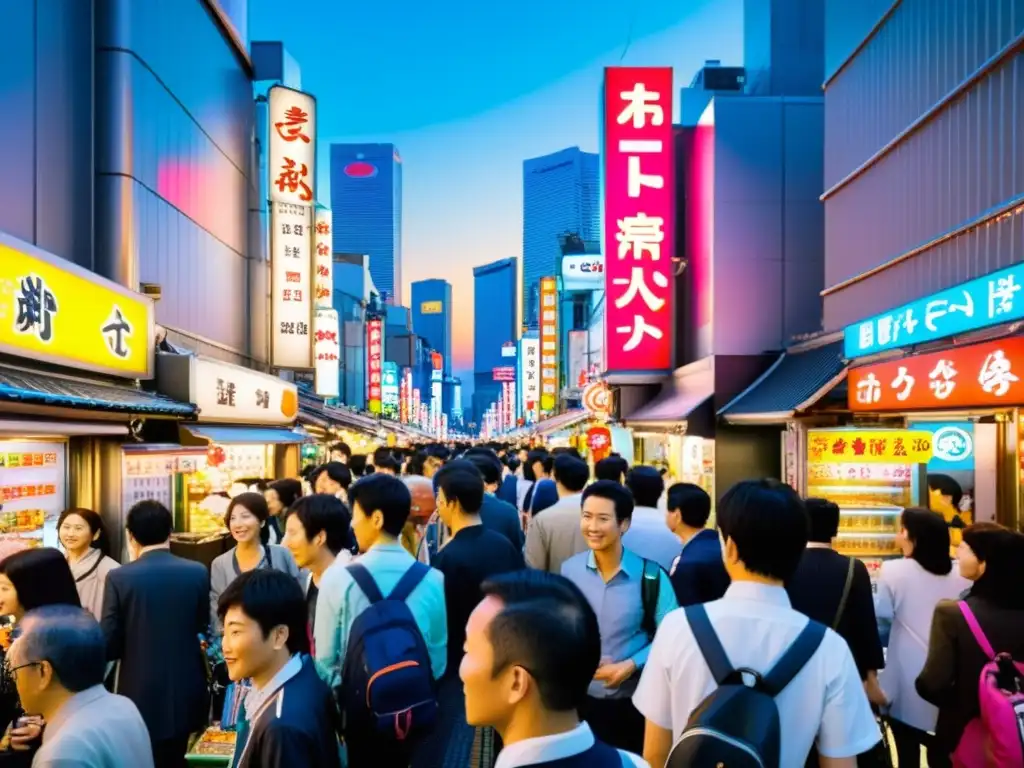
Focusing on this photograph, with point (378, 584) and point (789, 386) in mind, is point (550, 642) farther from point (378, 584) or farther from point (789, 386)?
point (789, 386)

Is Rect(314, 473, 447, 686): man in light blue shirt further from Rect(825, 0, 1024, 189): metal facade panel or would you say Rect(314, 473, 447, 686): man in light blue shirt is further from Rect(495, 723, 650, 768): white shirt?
Rect(825, 0, 1024, 189): metal facade panel

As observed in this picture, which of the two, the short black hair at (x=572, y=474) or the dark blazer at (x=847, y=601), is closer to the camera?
the dark blazer at (x=847, y=601)

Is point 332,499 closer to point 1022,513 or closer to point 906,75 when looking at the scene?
point 1022,513

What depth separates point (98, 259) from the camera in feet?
32.7

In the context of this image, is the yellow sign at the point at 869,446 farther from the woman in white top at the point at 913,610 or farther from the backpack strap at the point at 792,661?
the backpack strap at the point at 792,661

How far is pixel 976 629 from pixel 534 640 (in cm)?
261

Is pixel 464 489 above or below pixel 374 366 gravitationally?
below

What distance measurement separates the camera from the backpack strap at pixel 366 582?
3.71m

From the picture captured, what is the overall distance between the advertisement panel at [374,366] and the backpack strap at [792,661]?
40507 mm

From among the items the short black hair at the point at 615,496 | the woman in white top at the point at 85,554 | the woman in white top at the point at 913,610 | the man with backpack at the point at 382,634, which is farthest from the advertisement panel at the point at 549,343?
the man with backpack at the point at 382,634

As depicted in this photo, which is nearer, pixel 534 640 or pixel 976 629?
pixel 534 640

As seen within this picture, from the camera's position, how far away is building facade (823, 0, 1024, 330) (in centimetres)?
717

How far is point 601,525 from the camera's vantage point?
408cm

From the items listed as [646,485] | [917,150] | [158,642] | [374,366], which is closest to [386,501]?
[158,642]
